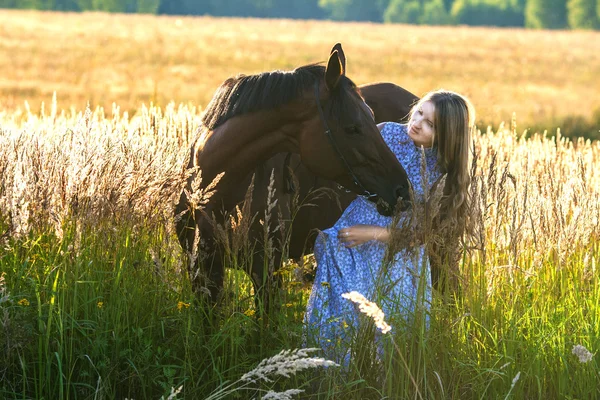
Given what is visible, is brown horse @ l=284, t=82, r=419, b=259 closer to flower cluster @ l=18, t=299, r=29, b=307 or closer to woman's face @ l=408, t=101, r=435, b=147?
woman's face @ l=408, t=101, r=435, b=147

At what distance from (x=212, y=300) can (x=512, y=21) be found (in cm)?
11406

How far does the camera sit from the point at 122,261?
13.2ft

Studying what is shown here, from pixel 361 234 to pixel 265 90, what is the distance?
0.86 meters

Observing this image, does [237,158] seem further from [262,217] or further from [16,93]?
[16,93]

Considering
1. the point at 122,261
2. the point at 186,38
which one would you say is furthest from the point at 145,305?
the point at 186,38

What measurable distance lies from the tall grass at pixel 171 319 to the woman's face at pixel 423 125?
0.56m

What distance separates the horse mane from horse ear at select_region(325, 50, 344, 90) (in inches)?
1.6

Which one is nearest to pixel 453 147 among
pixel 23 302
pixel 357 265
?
pixel 357 265

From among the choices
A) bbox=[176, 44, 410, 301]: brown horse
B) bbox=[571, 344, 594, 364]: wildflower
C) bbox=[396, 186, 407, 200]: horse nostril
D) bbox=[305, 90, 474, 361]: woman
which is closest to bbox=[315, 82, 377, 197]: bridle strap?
bbox=[176, 44, 410, 301]: brown horse

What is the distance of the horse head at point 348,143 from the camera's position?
13.5 ft

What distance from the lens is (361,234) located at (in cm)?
434

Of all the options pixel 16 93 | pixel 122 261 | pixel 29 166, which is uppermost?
pixel 29 166

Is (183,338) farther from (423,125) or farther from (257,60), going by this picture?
(257,60)

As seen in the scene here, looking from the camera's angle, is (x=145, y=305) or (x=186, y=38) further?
(x=186, y=38)
